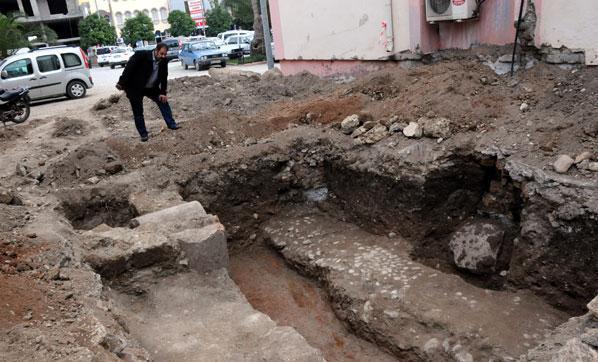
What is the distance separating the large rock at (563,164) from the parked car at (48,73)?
15.5 meters

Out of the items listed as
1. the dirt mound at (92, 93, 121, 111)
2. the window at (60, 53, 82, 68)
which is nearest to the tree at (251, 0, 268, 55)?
the window at (60, 53, 82, 68)

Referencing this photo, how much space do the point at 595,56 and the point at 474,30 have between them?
203 cm

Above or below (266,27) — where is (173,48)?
below

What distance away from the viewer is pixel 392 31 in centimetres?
912

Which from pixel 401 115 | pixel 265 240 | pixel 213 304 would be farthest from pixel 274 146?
pixel 213 304

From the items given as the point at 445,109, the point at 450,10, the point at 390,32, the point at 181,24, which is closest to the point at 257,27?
the point at 390,32

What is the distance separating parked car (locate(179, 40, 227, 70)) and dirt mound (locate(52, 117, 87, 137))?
15.6m

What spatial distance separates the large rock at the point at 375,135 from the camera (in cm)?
690

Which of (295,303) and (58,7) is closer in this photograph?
(295,303)

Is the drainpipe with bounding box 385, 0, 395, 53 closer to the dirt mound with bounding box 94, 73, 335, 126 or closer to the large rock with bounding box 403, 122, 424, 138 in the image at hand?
the dirt mound with bounding box 94, 73, 335, 126

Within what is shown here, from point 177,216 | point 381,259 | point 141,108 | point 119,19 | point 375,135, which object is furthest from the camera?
point 119,19

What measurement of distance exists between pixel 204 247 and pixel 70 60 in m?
14.1

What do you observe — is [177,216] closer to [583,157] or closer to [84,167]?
[84,167]

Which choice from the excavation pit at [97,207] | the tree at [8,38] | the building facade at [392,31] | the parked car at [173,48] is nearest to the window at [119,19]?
the parked car at [173,48]
